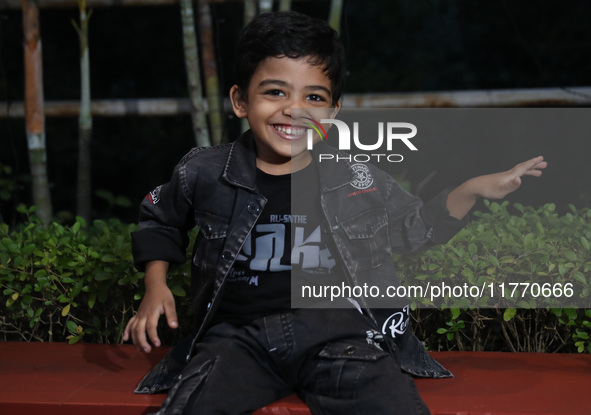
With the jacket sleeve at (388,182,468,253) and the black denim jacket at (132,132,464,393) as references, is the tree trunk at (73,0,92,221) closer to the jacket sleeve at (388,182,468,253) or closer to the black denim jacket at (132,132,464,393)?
the black denim jacket at (132,132,464,393)

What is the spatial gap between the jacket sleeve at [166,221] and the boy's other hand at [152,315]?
0.27 ft

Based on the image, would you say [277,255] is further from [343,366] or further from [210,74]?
[210,74]

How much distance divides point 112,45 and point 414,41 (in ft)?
7.94

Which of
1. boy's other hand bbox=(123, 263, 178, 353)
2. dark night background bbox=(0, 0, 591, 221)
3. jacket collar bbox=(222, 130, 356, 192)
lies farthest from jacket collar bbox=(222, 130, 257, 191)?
dark night background bbox=(0, 0, 591, 221)

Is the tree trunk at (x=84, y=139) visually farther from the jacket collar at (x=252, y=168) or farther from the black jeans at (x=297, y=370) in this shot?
the black jeans at (x=297, y=370)

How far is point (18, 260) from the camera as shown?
2.86 meters

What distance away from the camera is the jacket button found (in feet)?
7.52

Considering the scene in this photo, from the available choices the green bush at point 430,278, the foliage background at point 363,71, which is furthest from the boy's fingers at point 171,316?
the foliage background at point 363,71

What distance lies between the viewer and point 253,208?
2297 mm

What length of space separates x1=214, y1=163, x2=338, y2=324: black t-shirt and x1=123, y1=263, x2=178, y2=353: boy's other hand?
199mm

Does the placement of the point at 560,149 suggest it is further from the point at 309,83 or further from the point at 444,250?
the point at 309,83

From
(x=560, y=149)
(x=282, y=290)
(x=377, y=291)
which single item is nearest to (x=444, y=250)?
(x=377, y=291)

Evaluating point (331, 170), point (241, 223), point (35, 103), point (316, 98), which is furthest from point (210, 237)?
point (35, 103)

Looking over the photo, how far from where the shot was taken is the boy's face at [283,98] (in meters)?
2.27
